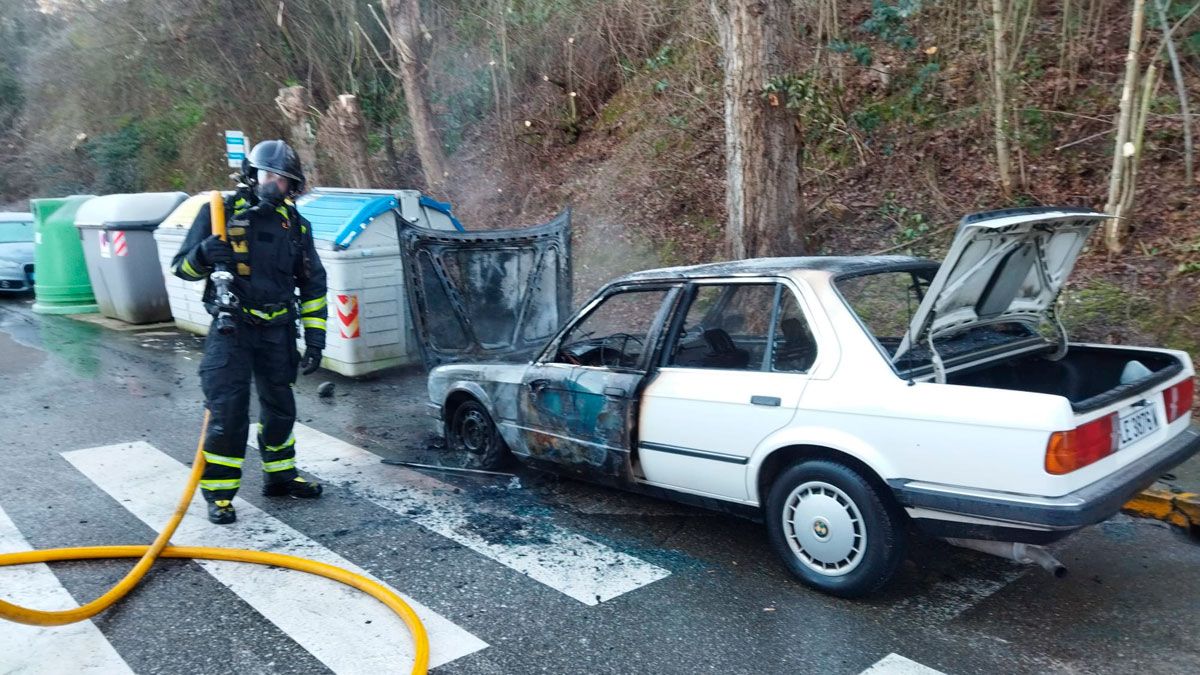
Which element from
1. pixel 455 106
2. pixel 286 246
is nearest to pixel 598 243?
pixel 455 106

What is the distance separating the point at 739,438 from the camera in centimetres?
420

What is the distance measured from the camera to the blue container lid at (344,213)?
8409mm

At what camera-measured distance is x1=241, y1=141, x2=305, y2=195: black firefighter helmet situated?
202 inches

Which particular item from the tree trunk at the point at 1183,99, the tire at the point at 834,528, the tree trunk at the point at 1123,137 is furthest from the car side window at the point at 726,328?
the tree trunk at the point at 1183,99

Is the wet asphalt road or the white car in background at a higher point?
the white car in background

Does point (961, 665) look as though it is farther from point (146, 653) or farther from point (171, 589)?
point (171, 589)

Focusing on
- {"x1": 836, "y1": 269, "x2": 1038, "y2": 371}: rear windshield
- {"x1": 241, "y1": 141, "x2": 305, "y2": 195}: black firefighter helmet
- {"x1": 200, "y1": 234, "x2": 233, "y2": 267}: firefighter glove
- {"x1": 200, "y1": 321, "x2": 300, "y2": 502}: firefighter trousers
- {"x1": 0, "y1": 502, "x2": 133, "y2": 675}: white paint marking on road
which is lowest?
{"x1": 0, "y1": 502, "x2": 133, "y2": 675}: white paint marking on road

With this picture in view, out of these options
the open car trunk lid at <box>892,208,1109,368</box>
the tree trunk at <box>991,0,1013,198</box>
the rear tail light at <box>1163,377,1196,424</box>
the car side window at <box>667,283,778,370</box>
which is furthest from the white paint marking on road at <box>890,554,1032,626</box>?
the tree trunk at <box>991,0,1013,198</box>

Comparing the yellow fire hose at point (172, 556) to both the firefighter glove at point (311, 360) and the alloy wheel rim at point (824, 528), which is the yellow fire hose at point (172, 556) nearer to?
the firefighter glove at point (311, 360)

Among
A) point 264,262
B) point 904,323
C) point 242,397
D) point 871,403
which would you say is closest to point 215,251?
point 264,262

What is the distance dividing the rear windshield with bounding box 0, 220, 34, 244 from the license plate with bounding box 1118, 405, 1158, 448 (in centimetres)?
1692

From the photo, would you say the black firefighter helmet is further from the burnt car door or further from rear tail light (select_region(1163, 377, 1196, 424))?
rear tail light (select_region(1163, 377, 1196, 424))

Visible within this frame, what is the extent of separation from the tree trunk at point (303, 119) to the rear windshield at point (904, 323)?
11.4 metres

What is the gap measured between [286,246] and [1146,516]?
16.6 feet
